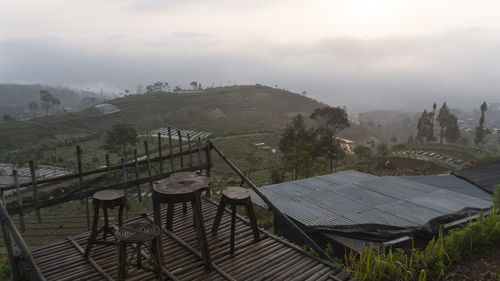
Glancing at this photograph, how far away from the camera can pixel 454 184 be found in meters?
13.5

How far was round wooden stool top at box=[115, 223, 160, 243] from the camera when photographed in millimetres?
4421

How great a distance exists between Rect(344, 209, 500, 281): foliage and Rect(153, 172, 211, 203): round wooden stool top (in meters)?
2.93

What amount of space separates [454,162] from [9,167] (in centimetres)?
4552

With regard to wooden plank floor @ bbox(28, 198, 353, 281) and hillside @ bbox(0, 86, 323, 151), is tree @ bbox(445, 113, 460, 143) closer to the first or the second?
hillside @ bbox(0, 86, 323, 151)

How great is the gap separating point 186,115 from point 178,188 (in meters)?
64.1

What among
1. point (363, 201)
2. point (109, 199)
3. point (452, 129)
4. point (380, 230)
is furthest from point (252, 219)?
point (452, 129)

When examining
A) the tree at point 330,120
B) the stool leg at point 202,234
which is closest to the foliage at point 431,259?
the stool leg at point 202,234

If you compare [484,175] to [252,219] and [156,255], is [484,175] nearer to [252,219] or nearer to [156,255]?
[252,219]

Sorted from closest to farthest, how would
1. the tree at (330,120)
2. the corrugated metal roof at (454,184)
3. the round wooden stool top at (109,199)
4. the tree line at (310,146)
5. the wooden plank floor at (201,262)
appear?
the wooden plank floor at (201,262) < the round wooden stool top at (109,199) < the corrugated metal roof at (454,184) < the tree line at (310,146) < the tree at (330,120)

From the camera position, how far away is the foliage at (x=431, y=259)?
16.4 ft

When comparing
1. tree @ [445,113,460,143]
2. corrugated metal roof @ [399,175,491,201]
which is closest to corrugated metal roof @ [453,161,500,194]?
corrugated metal roof @ [399,175,491,201]

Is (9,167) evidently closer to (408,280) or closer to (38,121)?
(38,121)

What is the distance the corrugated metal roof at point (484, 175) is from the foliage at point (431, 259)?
8887 millimetres

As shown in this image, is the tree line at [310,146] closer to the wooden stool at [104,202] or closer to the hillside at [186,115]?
the wooden stool at [104,202]
